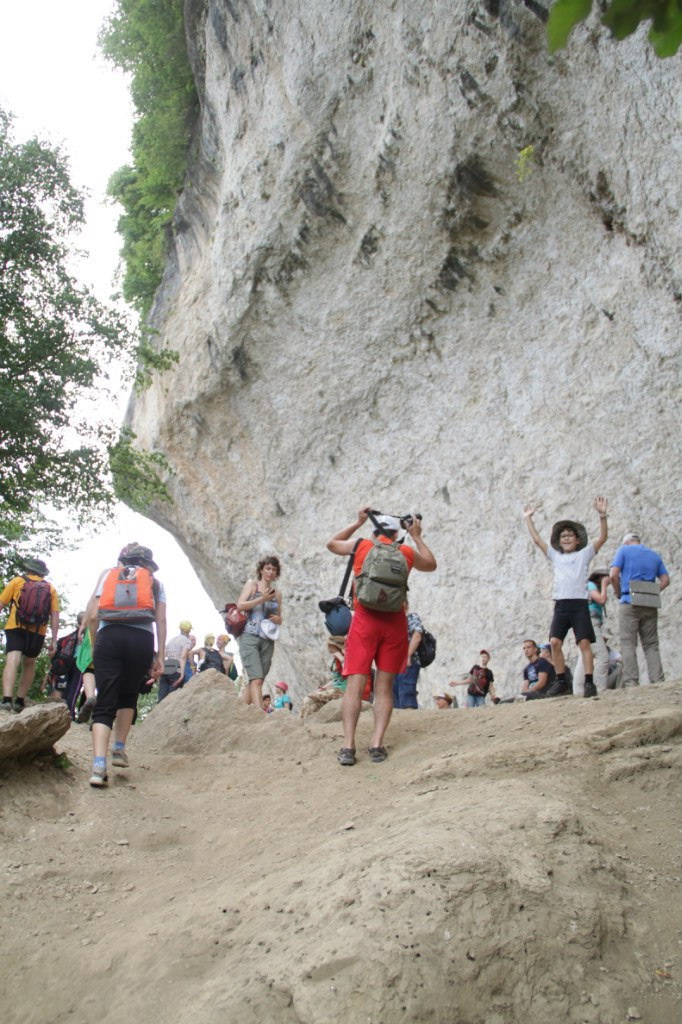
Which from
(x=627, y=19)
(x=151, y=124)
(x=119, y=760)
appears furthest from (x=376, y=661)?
(x=151, y=124)

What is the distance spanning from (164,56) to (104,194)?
11.9ft

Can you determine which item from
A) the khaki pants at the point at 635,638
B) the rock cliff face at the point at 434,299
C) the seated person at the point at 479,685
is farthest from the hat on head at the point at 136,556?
the rock cliff face at the point at 434,299

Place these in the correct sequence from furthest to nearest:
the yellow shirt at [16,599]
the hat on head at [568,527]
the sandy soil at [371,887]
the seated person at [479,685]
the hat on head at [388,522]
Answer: the seated person at [479,685]
the yellow shirt at [16,599]
the hat on head at [568,527]
the hat on head at [388,522]
the sandy soil at [371,887]

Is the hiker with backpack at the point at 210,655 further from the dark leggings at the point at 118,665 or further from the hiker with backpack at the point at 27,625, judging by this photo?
the dark leggings at the point at 118,665

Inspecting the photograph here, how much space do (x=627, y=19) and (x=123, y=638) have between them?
5.05m

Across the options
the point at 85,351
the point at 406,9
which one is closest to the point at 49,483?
the point at 85,351

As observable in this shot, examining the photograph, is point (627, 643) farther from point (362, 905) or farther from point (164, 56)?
point (164, 56)

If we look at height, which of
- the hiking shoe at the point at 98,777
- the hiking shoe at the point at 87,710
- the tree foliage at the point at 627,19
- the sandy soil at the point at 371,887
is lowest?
the sandy soil at the point at 371,887

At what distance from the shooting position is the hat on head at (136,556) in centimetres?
645

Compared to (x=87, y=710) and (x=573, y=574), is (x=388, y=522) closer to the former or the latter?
(x=573, y=574)

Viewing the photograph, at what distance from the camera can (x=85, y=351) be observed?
54.1ft

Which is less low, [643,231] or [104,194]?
[104,194]

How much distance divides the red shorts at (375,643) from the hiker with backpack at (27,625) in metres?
3.64

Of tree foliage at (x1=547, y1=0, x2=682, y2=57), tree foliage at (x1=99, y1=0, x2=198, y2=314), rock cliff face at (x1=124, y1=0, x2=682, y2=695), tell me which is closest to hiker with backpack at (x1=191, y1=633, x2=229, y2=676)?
rock cliff face at (x1=124, y1=0, x2=682, y2=695)
